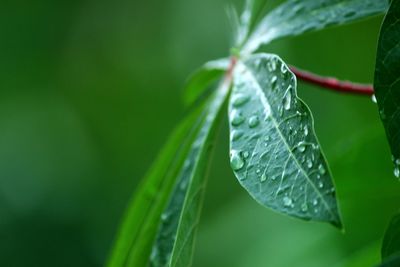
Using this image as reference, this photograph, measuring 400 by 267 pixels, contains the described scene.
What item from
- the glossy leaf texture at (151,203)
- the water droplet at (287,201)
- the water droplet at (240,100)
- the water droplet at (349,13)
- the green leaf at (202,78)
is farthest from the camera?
the green leaf at (202,78)

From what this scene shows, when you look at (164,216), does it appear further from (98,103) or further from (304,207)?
(98,103)

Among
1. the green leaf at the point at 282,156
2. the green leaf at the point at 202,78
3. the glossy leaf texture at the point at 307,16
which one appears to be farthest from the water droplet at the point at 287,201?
the green leaf at the point at 202,78

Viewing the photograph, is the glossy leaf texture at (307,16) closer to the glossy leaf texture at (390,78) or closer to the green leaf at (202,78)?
the green leaf at (202,78)

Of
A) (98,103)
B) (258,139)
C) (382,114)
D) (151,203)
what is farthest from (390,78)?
(98,103)


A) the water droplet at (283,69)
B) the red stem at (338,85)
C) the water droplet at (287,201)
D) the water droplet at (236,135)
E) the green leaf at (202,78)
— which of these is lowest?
the red stem at (338,85)

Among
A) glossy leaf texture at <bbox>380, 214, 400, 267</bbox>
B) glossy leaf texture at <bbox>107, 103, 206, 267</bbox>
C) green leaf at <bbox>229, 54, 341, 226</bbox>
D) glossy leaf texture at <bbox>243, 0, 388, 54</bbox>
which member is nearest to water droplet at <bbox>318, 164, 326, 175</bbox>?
green leaf at <bbox>229, 54, 341, 226</bbox>

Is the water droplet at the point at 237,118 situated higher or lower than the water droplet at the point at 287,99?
lower

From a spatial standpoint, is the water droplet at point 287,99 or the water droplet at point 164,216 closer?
the water droplet at point 287,99

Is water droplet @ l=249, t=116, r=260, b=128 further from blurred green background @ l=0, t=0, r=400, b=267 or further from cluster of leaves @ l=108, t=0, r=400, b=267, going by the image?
blurred green background @ l=0, t=0, r=400, b=267
